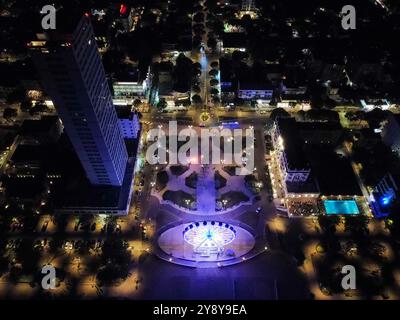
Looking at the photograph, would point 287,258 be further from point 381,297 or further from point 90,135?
point 90,135

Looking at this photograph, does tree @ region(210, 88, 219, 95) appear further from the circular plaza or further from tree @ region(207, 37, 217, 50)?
the circular plaza

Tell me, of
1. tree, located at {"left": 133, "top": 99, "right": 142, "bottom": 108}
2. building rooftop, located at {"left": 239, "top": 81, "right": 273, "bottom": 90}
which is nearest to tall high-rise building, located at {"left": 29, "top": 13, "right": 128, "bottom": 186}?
tree, located at {"left": 133, "top": 99, "right": 142, "bottom": 108}

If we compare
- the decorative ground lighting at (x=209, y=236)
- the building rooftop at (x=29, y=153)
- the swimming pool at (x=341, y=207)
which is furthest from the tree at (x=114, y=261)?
the swimming pool at (x=341, y=207)

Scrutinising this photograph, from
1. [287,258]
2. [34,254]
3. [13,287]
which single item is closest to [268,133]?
[287,258]

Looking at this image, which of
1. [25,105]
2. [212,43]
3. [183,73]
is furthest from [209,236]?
[212,43]

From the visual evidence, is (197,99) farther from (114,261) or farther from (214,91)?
(114,261)
